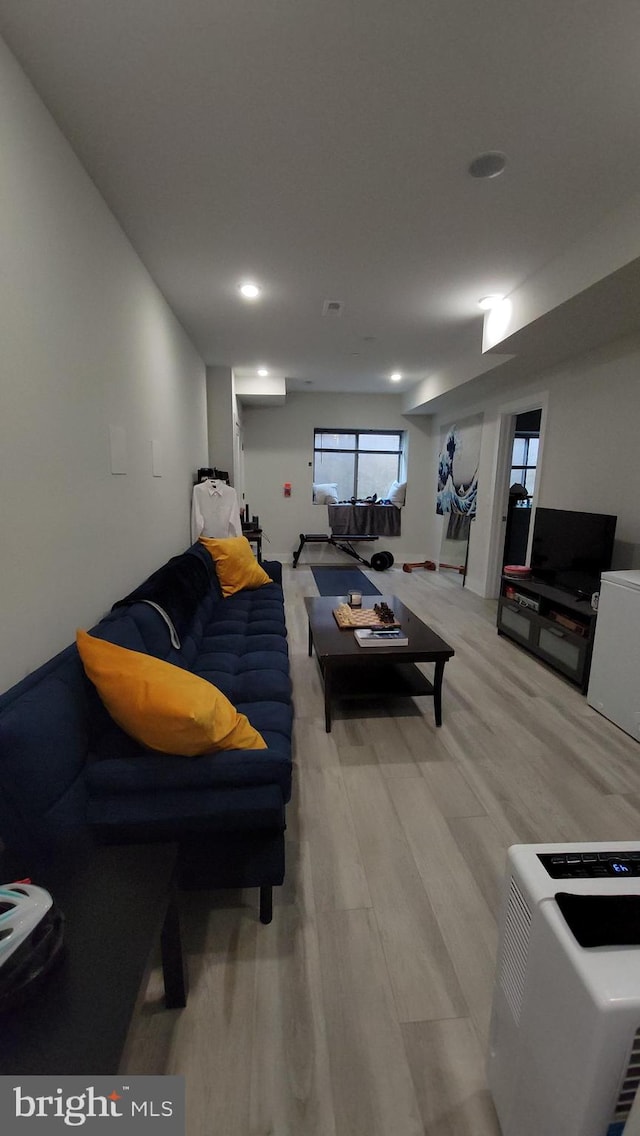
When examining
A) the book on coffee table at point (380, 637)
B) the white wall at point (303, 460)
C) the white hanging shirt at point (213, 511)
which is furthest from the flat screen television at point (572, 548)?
the white wall at point (303, 460)

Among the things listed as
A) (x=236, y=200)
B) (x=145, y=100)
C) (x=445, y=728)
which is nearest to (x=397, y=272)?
(x=236, y=200)

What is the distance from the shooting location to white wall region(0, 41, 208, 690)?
4.36 feet

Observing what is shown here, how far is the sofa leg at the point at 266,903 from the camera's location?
1364 mm

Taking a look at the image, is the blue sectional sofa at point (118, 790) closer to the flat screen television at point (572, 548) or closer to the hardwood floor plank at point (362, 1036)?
the hardwood floor plank at point (362, 1036)

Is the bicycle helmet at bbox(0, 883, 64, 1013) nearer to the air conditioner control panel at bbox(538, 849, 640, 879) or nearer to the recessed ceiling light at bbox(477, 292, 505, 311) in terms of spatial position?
the air conditioner control panel at bbox(538, 849, 640, 879)

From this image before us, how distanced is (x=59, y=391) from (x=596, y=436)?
3618 millimetres

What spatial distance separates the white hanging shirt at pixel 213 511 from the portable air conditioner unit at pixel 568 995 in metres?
3.82

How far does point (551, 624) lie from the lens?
326 centimetres

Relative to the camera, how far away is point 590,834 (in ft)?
5.79

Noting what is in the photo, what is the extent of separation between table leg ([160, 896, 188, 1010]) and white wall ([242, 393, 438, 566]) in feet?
20.5

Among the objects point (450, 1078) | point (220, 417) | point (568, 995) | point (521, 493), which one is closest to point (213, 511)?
point (220, 417)

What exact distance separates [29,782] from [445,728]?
6.71ft

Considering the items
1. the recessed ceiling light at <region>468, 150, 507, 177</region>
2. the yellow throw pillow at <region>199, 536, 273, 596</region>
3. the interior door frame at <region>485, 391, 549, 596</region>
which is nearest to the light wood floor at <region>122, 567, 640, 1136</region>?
the yellow throw pillow at <region>199, 536, 273, 596</region>

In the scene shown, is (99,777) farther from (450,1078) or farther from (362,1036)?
(450,1078)
